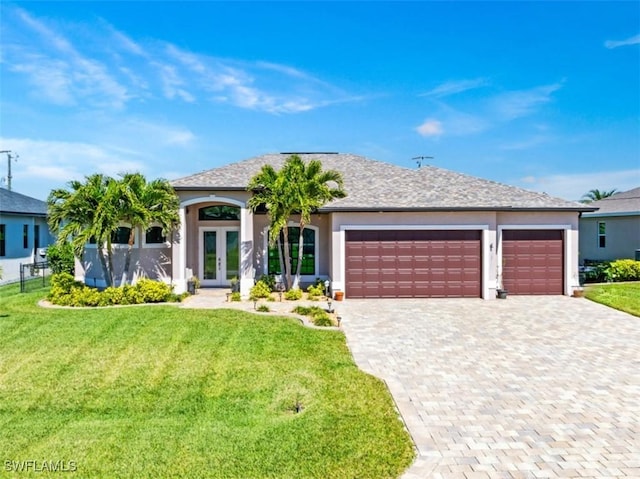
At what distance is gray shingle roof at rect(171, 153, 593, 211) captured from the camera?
1500cm

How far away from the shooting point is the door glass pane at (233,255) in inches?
651

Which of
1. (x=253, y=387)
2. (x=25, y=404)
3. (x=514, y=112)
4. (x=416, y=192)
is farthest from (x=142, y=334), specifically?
(x=514, y=112)

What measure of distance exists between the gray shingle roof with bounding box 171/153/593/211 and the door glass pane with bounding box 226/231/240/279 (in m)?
2.43

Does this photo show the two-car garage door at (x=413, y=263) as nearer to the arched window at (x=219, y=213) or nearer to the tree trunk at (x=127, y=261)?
the arched window at (x=219, y=213)

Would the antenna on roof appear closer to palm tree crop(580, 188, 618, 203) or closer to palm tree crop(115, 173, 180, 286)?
palm tree crop(115, 173, 180, 286)

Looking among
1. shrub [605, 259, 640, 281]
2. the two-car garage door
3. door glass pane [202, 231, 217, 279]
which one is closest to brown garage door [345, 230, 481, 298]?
the two-car garage door

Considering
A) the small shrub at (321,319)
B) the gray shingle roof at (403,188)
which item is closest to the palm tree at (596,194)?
the gray shingle roof at (403,188)

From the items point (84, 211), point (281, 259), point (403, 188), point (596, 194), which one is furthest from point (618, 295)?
point (596, 194)

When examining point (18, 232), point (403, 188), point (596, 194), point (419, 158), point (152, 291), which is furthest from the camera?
point (596, 194)

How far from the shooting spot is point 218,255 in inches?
656

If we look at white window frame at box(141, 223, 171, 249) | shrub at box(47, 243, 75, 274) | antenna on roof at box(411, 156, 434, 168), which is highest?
antenna on roof at box(411, 156, 434, 168)

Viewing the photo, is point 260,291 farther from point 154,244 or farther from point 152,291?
point 154,244

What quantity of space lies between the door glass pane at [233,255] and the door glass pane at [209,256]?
1.93 ft

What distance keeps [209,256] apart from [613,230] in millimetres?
22511
